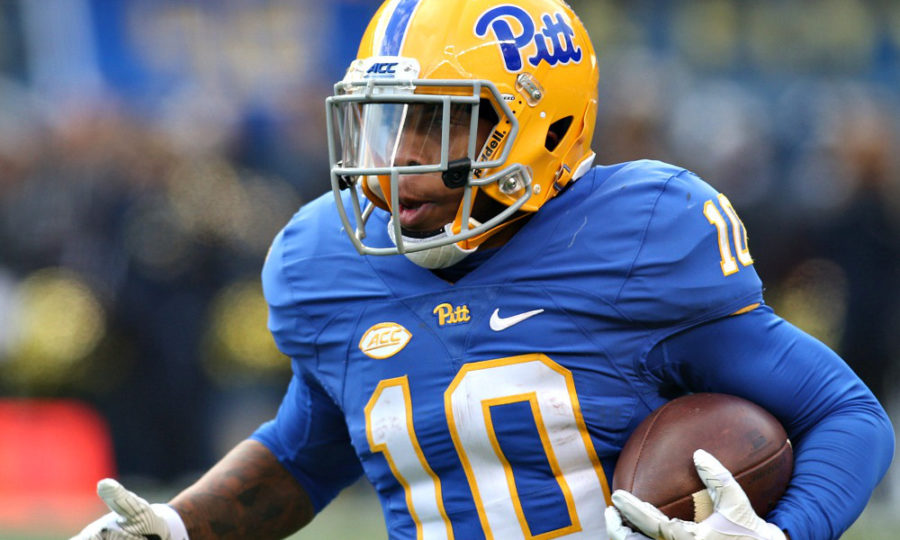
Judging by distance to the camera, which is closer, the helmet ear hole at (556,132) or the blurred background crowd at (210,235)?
the helmet ear hole at (556,132)

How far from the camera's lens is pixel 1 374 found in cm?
772

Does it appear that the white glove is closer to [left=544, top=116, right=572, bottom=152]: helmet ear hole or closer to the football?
the football

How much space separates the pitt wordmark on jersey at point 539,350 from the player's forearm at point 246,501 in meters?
0.34

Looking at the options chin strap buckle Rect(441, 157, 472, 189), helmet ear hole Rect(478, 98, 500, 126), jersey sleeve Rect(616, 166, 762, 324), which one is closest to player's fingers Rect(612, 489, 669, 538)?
jersey sleeve Rect(616, 166, 762, 324)

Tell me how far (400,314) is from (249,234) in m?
5.06

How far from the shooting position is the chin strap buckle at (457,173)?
8.09 ft

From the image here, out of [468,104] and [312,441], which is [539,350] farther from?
[312,441]

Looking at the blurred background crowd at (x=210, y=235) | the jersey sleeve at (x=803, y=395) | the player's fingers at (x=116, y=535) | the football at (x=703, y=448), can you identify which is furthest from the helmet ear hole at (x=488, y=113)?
the blurred background crowd at (x=210, y=235)

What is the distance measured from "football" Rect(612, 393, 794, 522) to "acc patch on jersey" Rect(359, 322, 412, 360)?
45 centimetres

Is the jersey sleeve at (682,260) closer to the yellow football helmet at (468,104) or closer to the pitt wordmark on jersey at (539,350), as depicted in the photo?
the pitt wordmark on jersey at (539,350)

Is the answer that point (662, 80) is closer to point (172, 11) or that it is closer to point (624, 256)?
point (172, 11)

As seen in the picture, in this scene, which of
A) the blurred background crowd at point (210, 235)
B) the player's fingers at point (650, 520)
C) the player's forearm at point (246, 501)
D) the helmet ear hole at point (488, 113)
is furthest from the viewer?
the blurred background crowd at point (210, 235)

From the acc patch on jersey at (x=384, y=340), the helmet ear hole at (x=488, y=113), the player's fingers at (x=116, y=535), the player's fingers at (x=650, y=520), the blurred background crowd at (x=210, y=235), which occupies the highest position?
the helmet ear hole at (x=488, y=113)

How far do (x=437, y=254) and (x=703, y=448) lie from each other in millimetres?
574
